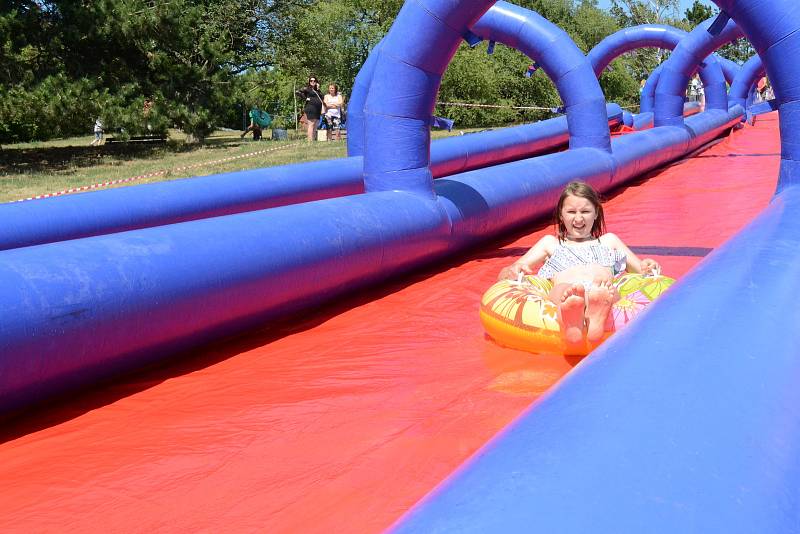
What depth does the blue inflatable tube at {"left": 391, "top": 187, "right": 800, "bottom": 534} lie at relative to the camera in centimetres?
98

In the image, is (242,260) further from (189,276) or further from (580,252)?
(580,252)

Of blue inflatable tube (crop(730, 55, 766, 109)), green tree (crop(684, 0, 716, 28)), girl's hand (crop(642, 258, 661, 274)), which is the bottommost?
girl's hand (crop(642, 258, 661, 274))

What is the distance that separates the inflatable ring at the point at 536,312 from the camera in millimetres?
2811

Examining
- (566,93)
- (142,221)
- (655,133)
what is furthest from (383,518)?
(655,133)

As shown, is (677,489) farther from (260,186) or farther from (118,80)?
(118,80)

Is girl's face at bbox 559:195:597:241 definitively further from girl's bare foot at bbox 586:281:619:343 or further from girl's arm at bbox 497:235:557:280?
girl's bare foot at bbox 586:281:619:343

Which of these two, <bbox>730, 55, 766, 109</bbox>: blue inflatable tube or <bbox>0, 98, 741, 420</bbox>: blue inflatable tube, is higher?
<bbox>730, 55, 766, 109</bbox>: blue inflatable tube

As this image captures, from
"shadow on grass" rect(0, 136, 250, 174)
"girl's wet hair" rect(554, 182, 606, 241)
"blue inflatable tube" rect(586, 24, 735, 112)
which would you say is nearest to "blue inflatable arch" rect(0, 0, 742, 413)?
"girl's wet hair" rect(554, 182, 606, 241)

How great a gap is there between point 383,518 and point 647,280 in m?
1.61

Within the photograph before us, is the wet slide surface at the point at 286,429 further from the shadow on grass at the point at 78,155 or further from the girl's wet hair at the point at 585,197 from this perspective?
the shadow on grass at the point at 78,155

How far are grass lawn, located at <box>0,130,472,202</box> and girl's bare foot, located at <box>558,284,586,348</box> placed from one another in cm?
672

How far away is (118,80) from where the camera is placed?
515 inches

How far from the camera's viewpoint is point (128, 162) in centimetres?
1262

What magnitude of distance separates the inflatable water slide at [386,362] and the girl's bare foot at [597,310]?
0.47ft
